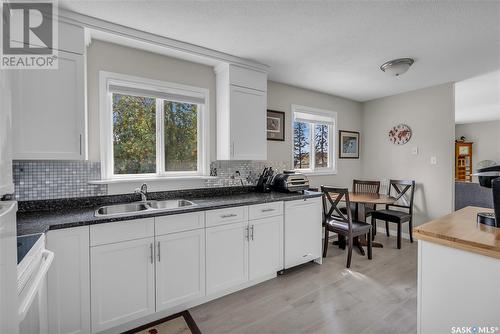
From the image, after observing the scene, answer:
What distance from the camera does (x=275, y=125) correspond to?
11.1 ft

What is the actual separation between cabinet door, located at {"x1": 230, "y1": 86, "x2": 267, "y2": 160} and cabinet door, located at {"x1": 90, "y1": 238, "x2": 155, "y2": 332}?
1324mm

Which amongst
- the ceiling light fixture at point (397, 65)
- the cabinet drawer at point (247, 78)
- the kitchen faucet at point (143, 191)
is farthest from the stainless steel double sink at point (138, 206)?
the ceiling light fixture at point (397, 65)

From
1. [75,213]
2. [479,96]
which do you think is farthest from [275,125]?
[479,96]

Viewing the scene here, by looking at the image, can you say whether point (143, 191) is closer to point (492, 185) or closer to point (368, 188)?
point (492, 185)

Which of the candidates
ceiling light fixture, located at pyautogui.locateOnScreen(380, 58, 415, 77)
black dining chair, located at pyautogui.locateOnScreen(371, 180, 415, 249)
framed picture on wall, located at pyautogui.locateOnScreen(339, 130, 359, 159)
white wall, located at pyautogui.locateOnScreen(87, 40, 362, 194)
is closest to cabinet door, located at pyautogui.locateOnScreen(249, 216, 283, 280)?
white wall, located at pyautogui.locateOnScreen(87, 40, 362, 194)

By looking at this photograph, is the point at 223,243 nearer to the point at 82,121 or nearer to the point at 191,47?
the point at 82,121

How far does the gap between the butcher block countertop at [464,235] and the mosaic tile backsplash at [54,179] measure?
246 centimetres

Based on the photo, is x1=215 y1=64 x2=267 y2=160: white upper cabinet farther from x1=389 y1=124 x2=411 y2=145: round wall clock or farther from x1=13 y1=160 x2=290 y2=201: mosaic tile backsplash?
x1=389 y1=124 x2=411 y2=145: round wall clock

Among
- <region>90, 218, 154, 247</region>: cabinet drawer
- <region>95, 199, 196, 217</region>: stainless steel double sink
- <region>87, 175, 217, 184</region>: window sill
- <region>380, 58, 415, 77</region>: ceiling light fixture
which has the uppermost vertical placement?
<region>380, 58, 415, 77</region>: ceiling light fixture

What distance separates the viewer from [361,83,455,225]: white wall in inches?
137

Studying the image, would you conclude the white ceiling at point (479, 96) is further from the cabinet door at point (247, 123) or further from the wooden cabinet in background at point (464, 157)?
the cabinet door at point (247, 123)

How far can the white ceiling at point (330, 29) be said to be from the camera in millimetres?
1739

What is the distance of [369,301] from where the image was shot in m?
2.13

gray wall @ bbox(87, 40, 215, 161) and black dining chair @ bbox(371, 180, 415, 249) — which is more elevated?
gray wall @ bbox(87, 40, 215, 161)
